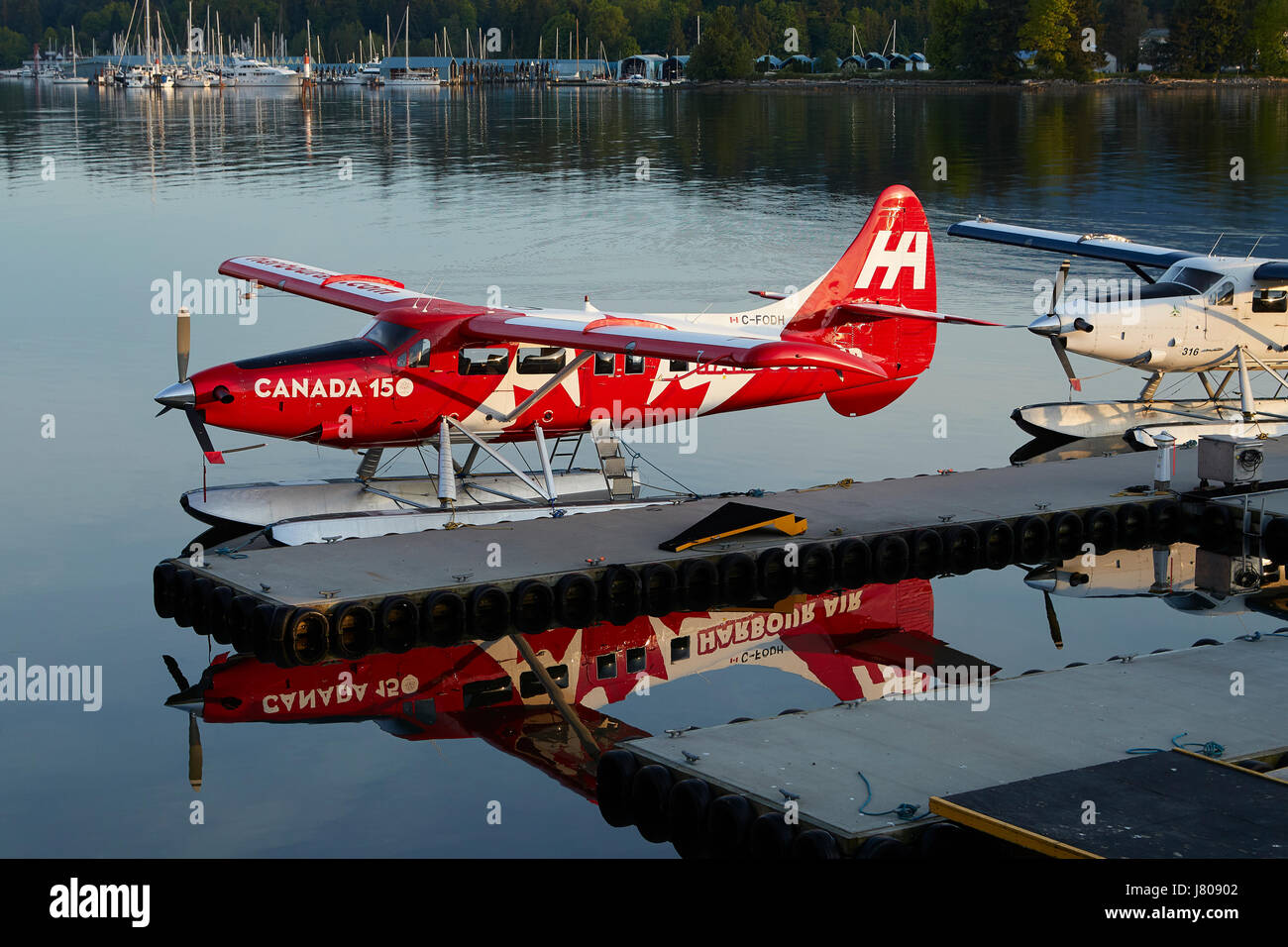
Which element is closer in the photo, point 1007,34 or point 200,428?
point 200,428

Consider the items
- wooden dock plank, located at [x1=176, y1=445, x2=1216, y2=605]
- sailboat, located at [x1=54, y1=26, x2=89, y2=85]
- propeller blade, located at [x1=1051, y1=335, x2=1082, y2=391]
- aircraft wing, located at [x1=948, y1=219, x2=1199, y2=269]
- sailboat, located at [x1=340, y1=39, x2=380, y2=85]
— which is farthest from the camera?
sailboat, located at [x1=54, y1=26, x2=89, y2=85]

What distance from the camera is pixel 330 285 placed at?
68.0 ft

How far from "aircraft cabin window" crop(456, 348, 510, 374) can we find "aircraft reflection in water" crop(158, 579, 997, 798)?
404cm

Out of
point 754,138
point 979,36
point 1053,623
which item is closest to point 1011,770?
point 1053,623

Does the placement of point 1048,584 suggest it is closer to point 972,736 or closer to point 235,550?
point 972,736

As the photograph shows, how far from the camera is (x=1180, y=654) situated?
1402 centimetres

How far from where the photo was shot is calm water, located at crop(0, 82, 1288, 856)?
12.7 m

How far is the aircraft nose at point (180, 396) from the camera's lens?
57.9 feet

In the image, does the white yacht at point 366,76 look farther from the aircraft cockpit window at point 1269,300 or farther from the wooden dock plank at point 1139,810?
the wooden dock plank at point 1139,810

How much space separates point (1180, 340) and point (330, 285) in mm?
11705

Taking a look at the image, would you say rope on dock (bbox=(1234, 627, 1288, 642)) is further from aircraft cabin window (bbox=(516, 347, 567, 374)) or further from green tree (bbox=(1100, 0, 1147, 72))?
green tree (bbox=(1100, 0, 1147, 72))

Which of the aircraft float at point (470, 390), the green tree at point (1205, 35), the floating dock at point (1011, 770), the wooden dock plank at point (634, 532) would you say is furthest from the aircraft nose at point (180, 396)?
the green tree at point (1205, 35)

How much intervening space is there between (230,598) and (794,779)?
21.5 ft

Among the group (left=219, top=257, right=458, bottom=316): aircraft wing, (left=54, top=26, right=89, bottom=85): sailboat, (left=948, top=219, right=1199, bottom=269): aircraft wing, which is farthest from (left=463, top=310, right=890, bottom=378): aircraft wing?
(left=54, top=26, right=89, bottom=85): sailboat
